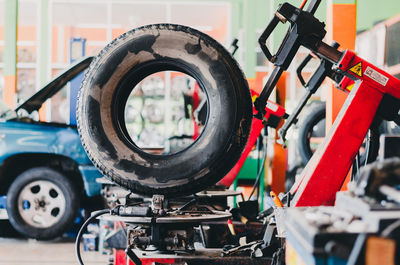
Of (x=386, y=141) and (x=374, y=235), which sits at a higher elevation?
(x=386, y=141)

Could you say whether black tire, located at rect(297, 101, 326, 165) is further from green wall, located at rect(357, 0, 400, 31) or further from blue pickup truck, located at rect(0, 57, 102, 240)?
green wall, located at rect(357, 0, 400, 31)

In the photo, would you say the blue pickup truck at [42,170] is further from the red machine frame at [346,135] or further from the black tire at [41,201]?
the red machine frame at [346,135]

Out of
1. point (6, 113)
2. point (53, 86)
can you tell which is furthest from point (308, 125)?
point (6, 113)

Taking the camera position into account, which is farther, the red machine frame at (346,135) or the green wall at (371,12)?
the green wall at (371,12)

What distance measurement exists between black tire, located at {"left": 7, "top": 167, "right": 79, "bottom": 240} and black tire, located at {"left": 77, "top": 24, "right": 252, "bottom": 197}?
235cm

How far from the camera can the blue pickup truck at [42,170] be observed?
4.20m

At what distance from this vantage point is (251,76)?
823 centimetres

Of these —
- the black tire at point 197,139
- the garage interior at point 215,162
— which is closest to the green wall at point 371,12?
the garage interior at point 215,162

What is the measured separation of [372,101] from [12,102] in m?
7.57

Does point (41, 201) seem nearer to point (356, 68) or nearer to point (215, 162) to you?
point (215, 162)

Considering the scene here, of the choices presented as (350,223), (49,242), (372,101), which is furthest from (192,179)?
(49,242)

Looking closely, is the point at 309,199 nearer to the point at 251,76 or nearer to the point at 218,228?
the point at 218,228

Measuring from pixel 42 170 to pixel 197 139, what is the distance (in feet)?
8.93

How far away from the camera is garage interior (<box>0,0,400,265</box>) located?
3.89 ft
